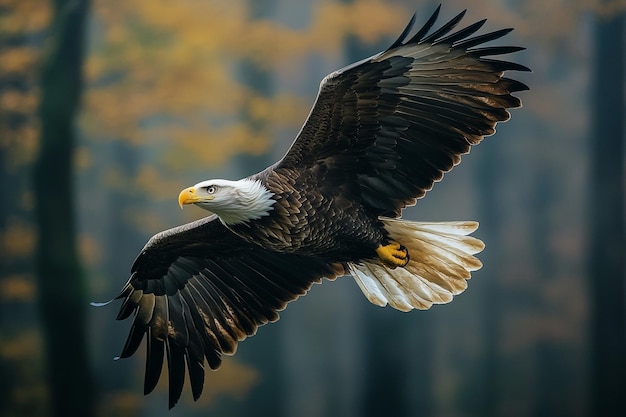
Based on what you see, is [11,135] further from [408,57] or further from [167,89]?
[408,57]

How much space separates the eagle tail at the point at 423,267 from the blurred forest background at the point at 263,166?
1.65 meters

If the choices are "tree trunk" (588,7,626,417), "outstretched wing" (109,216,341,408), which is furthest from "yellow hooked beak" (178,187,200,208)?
"tree trunk" (588,7,626,417)

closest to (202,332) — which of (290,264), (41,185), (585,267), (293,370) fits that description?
(290,264)

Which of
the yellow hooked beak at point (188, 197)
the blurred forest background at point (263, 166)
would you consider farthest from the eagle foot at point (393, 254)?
the blurred forest background at point (263, 166)

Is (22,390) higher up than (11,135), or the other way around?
(11,135)

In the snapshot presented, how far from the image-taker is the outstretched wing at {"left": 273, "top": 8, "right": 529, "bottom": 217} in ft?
8.48

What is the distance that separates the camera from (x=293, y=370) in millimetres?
4824

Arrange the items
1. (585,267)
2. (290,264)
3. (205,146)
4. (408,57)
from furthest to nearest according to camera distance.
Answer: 1. (205,146)
2. (585,267)
3. (290,264)
4. (408,57)

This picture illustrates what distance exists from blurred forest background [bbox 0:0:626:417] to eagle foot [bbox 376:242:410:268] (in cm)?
181

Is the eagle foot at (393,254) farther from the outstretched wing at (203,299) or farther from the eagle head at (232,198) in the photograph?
the eagle head at (232,198)

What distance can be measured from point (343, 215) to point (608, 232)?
2.26 meters

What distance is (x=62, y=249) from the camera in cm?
479

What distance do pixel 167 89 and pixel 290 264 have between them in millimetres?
2076

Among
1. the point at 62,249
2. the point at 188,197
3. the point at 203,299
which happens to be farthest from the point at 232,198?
the point at 62,249
